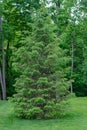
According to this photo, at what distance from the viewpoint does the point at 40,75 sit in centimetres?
1054

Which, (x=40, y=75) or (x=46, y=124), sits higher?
(x=40, y=75)

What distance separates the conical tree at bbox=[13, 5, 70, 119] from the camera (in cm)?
1015

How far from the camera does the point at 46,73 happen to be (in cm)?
1069

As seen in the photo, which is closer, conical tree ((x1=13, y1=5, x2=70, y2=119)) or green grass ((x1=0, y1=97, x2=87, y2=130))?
green grass ((x1=0, y1=97, x2=87, y2=130))

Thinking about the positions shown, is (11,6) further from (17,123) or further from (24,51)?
(17,123)

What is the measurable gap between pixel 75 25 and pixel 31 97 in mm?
14366

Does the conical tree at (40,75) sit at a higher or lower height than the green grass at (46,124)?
higher

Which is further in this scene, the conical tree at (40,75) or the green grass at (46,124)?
the conical tree at (40,75)

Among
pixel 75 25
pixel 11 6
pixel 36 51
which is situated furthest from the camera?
pixel 11 6

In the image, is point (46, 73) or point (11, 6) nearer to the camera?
point (46, 73)

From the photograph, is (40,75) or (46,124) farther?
(40,75)

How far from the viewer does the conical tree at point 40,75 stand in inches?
400

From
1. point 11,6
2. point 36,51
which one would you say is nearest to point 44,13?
point 36,51

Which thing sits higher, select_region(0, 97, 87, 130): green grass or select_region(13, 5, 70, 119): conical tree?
select_region(13, 5, 70, 119): conical tree
